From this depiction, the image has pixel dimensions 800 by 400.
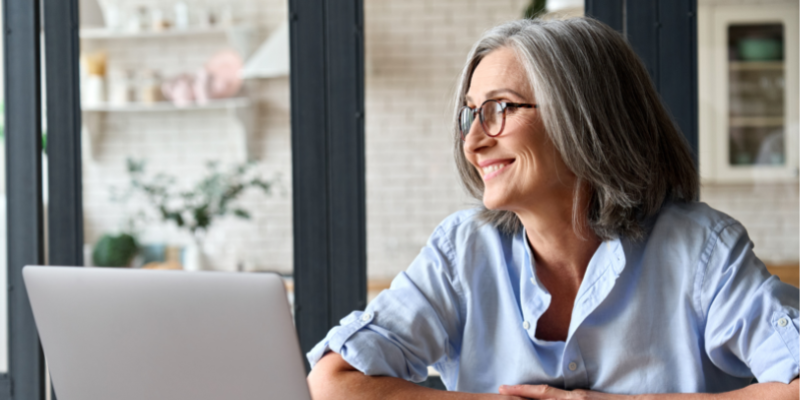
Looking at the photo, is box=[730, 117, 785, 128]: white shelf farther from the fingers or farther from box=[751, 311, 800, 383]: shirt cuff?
the fingers

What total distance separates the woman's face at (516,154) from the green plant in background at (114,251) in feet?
9.64

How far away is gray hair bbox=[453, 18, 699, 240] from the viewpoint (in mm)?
1050

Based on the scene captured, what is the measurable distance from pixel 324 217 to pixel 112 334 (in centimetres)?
71

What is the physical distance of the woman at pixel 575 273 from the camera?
1039 mm

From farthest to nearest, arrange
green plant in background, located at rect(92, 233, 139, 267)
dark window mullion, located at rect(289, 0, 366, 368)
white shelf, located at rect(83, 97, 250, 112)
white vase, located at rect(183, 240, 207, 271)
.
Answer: white shelf, located at rect(83, 97, 250, 112) < white vase, located at rect(183, 240, 207, 271) < green plant in background, located at rect(92, 233, 139, 267) < dark window mullion, located at rect(289, 0, 366, 368)

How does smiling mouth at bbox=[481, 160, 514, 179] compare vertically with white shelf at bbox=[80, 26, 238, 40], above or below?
below

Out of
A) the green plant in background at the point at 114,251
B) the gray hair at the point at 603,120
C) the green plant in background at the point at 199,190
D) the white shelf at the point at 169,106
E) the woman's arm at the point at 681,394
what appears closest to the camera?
the woman's arm at the point at 681,394

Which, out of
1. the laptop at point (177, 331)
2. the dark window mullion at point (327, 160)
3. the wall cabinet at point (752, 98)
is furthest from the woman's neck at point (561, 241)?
the wall cabinet at point (752, 98)

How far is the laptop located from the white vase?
2.88m

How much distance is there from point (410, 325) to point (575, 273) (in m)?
0.32

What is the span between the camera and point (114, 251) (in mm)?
3572

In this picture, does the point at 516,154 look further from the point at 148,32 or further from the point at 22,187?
the point at 148,32

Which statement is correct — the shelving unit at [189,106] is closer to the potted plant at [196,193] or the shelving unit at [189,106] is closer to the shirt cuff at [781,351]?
the potted plant at [196,193]

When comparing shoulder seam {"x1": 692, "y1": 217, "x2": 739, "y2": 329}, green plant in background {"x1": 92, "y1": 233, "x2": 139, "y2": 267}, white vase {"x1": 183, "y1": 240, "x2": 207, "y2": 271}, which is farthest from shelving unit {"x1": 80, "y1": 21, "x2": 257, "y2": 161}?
shoulder seam {"x1": 692, "y1": 217, "x2": 739, "y2": 329}
